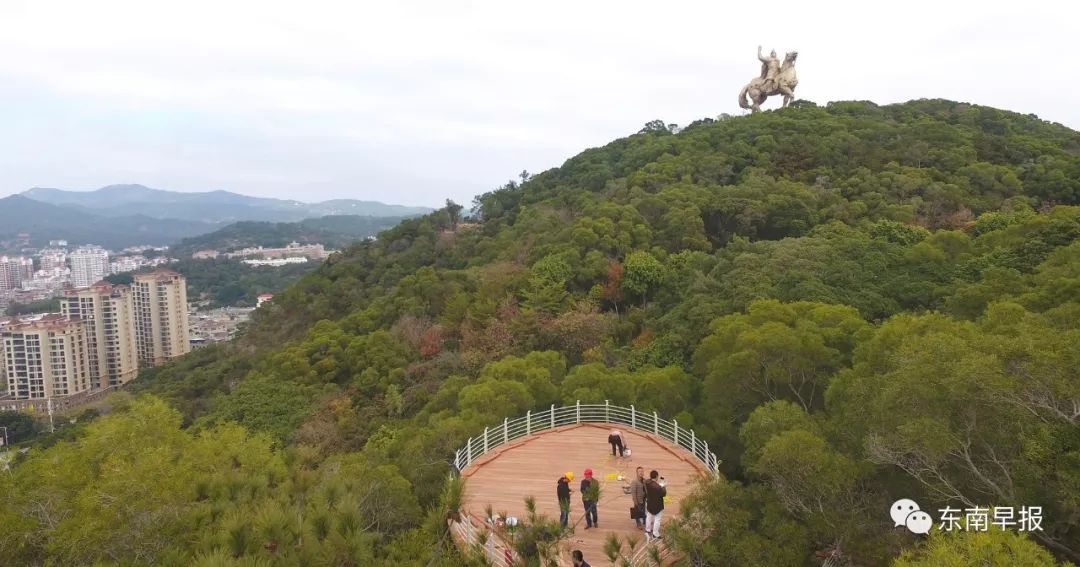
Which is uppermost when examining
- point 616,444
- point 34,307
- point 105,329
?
point 616,444

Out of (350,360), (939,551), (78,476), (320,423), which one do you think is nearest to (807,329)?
(939,551)

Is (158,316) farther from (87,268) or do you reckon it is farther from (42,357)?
(87,268)

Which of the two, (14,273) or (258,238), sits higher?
(258,238)

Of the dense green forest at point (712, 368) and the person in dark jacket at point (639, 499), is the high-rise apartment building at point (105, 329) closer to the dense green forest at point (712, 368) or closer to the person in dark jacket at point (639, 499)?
the dense green forest at point (712, 368)

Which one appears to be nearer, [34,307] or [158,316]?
[158,316]

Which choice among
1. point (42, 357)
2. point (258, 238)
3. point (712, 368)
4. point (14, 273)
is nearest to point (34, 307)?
point (42, 357)

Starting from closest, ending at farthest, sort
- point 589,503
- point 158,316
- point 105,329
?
1. point 589,503
2. point 105,329
3. point 158,316

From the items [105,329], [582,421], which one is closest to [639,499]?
[582,421]

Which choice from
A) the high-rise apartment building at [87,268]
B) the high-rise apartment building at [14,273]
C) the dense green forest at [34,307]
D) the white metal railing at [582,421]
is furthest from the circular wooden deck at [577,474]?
the high-rise apartment building at [87,268]

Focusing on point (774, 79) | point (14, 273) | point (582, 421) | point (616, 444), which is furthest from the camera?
point (14, 273)
